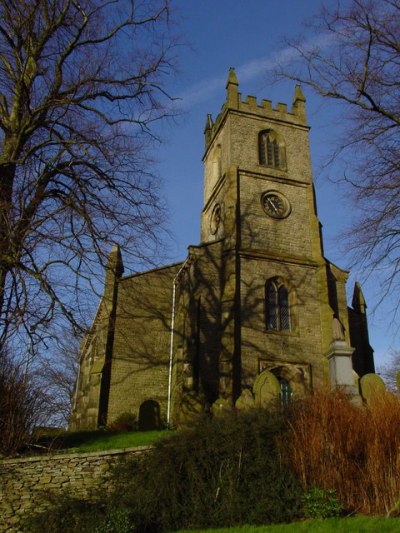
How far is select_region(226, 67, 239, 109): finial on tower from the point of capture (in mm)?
27422

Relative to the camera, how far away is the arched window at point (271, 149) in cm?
2672

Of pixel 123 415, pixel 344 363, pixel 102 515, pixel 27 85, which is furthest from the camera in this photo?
pixel 123 415

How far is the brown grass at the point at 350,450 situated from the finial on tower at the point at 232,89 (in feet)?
63.9

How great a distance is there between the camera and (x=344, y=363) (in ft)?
48.8

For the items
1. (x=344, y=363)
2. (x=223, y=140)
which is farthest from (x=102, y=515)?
(x=223, y=140)

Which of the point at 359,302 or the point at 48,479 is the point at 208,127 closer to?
the point at 359,302

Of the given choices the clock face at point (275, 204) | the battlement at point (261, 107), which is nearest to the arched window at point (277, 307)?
the clock face at point (275, 204)

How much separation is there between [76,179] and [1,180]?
4.94 ft

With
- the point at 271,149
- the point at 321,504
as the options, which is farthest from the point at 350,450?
the point at 271,149

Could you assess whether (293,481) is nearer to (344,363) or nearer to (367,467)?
(367,467)

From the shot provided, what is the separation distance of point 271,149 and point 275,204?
11.9 ft

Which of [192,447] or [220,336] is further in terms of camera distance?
[220,336]

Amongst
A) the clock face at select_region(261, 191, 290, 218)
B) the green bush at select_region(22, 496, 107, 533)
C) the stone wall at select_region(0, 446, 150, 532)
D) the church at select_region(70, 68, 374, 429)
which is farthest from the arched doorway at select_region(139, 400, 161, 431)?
the green bush at select_region(22, 496, 107, 533)

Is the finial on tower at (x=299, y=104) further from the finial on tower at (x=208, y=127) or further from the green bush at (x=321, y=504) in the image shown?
the green bush at (x=321, y=504)
